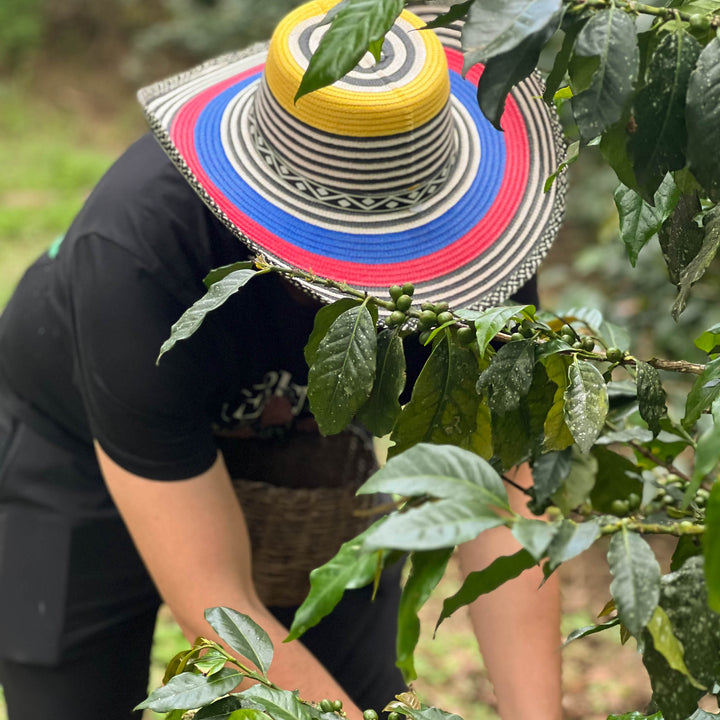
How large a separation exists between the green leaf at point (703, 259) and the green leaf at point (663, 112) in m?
0.10

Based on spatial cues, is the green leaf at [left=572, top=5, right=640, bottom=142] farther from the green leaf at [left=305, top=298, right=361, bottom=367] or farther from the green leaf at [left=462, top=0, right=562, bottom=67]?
the green leaf at [left=305, top=298, right=361, bottom=367]

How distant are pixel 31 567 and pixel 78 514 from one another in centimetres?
11

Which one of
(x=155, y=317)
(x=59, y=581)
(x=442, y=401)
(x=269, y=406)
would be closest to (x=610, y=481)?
(x=442, y=401)

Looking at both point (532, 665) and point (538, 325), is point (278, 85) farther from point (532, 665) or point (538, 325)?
point (532, 665)

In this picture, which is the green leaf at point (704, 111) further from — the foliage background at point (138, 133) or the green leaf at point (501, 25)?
the foliage background at point (138, 133)

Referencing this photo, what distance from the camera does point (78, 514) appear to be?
154 cm

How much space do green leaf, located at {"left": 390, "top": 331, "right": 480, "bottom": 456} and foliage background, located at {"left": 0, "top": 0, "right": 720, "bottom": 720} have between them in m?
1.84

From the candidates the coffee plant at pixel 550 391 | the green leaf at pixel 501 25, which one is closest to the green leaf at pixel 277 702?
the coffee plant at pixel 550 391

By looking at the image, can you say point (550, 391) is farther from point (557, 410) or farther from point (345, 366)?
point (345, 366)

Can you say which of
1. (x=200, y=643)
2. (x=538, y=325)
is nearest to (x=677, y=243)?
(x=538, y=325)

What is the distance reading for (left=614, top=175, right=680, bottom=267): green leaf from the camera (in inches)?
31.8

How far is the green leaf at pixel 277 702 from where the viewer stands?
0.72 metres

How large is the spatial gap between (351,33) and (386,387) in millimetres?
295

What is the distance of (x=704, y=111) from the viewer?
0.61 meters
